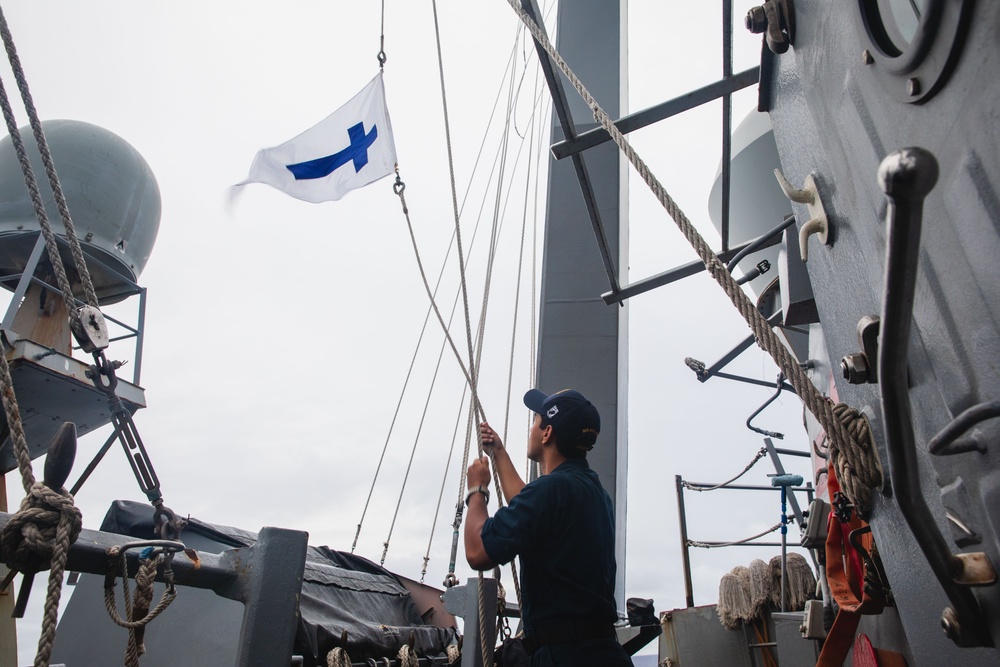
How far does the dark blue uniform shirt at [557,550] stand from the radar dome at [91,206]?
9608 millimetres

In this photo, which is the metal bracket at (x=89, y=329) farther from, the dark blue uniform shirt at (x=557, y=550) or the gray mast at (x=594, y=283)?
the gray mast at (x=594, y=283)

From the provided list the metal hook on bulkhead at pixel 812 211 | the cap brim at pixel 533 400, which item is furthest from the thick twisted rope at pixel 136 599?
the metal hook on bulkhead at pixel 812 211

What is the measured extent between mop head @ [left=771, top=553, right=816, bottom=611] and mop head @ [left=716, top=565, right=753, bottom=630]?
208 millimetres

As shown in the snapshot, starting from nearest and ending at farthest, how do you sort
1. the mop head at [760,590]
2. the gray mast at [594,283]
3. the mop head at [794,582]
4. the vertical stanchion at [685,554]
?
the gray mast at [594,283] → the mop head at [794,582] → the mop head at [760,590] → the vertical stanchion at [685,554]

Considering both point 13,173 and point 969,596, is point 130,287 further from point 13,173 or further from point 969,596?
point 969,596

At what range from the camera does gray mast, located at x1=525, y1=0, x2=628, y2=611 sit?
4086mm

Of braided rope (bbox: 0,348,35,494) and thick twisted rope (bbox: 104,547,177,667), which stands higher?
braided rope (bbox: 0,348,35,494)

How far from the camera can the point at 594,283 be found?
4.24 meters

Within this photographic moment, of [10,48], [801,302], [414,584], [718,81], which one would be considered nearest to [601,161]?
[718,81]

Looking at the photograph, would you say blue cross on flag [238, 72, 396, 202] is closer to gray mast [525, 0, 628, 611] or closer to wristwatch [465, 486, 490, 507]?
gray mast [525, 0, 628, 611]

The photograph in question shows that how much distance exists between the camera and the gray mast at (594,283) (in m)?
4.09

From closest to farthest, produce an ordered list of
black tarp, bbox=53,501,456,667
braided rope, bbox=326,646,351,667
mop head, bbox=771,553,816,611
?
1. black tarp, bbox=53,501,456,667
2. braided rope, bbox=326,646,351,667
3. mop head, bbox=771,553,816,611

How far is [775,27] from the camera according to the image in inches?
55.0

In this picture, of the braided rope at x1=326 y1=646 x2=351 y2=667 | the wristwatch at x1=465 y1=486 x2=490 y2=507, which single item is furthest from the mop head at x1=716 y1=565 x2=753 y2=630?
the wristwatch at x1=465 y1=486 x2=490 y2=507
